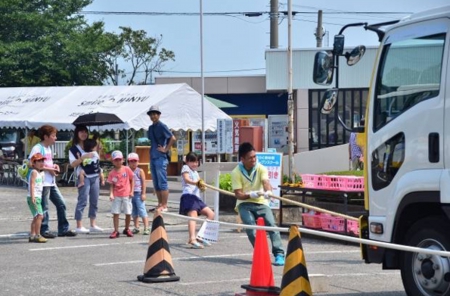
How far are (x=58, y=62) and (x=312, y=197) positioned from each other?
31.3 meters

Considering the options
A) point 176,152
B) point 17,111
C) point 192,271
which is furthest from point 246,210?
point 176,152

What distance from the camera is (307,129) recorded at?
39.4 m

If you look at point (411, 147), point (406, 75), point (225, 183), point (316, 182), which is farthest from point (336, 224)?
point (411, 147)

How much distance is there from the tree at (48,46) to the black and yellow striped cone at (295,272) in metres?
37.1

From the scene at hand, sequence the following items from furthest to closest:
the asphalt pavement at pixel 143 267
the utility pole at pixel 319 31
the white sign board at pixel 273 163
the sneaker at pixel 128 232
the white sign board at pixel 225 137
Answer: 1. the utility pole at pixel 319 31
2. the white sign board at pixel 225 137
3. the white sign board at pixel 273 163
4. the sneaker at pixel 128 232
5. the asphalt pavement at pixel 143 267

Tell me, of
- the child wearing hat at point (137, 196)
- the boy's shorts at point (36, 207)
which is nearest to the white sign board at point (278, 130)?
the child wearing hat at point (137, 196)

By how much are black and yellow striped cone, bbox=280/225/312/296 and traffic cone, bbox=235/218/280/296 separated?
42.5 inches

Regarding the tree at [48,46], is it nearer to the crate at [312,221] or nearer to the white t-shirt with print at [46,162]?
the white t-shirt with print at [46,162]

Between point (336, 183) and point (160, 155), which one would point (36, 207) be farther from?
point (336, 183)

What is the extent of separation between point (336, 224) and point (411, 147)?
6112 millimetres

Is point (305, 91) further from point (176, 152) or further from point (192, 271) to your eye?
point (192, 271)

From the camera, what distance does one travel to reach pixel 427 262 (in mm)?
8094

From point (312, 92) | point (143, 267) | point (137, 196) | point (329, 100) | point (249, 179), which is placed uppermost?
point (312, 92)

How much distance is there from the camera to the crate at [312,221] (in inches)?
579
